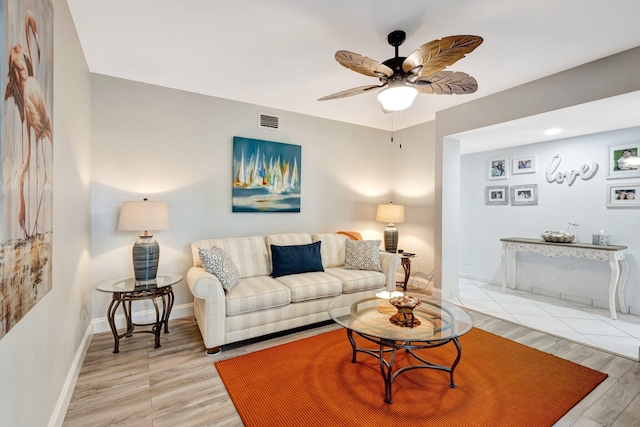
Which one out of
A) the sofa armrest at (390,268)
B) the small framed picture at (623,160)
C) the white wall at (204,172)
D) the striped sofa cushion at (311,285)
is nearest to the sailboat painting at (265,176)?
the white wall at (204,172)

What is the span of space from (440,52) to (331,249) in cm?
259

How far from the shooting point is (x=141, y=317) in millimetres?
3225

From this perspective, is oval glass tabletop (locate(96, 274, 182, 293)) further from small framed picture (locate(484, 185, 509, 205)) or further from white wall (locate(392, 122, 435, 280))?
small framed picture (locate(484, 185, 509, 205))

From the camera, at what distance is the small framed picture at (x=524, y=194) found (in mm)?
4516

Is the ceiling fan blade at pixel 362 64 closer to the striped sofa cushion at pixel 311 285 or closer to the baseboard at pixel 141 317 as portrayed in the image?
the striped sofa cushion at pixel 311 285

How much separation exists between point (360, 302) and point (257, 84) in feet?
8.03

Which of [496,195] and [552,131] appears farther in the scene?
[496,195]

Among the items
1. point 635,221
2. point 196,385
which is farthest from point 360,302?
point 635,221

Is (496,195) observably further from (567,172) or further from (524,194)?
(567,172)

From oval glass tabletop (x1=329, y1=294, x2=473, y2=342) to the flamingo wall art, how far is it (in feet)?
5.62

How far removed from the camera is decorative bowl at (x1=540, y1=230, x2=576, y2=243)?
3955 mm

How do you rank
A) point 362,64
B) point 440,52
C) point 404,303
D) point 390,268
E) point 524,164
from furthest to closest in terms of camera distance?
point 524,164
point 390,268
point 404,303
point 362,64
point 440,52

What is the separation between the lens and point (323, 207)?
445 cm

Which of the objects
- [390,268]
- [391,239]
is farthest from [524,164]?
[390,268]
